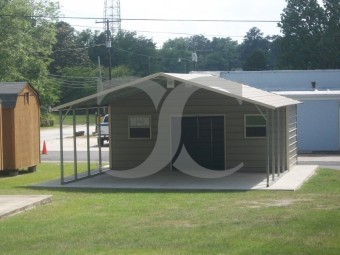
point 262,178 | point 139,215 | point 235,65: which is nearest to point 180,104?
point 262,178

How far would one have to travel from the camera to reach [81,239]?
1149 centimetres

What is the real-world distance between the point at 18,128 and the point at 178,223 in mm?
11752

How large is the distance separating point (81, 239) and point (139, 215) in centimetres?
280

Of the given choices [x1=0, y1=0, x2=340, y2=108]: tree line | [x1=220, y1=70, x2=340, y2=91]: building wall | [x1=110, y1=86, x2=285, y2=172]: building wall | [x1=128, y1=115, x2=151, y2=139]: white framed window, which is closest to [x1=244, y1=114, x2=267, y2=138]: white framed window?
[x1=110, y1=86, x2=285, y2=172]: building wall

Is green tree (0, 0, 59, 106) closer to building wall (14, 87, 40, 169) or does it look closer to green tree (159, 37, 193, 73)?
building wall (14, 87, 40, 169)

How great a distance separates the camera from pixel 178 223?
512 inches

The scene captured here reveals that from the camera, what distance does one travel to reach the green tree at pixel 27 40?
56.5 meters

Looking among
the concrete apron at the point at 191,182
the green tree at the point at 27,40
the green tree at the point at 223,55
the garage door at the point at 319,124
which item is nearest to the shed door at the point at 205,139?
the concrete apron at the point at 191,182

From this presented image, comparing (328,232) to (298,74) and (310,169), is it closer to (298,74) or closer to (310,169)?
(310,169)

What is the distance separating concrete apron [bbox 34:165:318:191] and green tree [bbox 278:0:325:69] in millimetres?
50324

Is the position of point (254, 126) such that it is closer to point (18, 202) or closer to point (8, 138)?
point (8, 138)

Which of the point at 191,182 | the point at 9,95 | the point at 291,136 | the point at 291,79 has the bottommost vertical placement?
the point at 191,182

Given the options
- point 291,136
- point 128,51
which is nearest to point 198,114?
point 291,136

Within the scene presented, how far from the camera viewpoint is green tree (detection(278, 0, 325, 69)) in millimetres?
71625
